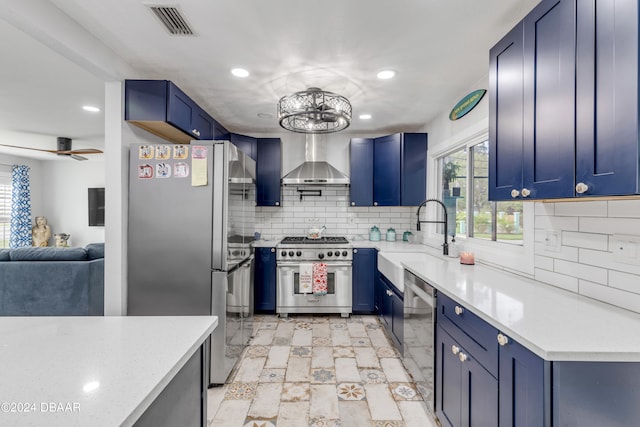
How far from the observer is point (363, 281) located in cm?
362

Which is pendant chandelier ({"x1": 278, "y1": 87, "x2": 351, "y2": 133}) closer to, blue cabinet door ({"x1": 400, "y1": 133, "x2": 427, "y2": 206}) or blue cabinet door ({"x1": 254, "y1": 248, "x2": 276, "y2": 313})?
blue cabinet door ({"x1": 400, "y1": 133, "x2": 427, "y2": 206})

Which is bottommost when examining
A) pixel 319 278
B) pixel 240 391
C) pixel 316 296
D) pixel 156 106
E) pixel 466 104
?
pixel 240 391

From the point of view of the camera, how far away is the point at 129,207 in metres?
2.18

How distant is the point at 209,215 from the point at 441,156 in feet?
8.99

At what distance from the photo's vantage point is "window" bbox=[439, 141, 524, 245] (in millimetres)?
2239

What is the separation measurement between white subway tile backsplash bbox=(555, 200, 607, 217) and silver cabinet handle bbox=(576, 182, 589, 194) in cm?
42

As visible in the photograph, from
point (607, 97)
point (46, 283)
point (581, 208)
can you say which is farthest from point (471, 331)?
point (46, 283)

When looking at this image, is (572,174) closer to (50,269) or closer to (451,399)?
(451,399)

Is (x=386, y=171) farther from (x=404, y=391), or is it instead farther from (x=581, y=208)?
(x=404, y=391)

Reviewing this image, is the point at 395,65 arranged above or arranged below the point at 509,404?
above

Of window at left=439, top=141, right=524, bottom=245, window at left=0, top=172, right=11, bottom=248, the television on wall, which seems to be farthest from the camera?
the television on wall

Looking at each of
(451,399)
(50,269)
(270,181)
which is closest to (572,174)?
(451,399)

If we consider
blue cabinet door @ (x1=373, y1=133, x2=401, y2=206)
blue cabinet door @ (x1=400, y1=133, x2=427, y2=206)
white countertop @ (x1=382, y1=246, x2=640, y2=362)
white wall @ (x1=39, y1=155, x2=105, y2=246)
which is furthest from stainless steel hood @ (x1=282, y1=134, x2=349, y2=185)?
white wall @ (x1=39, y1=155, x2=105, y2=246)

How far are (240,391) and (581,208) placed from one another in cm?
247
